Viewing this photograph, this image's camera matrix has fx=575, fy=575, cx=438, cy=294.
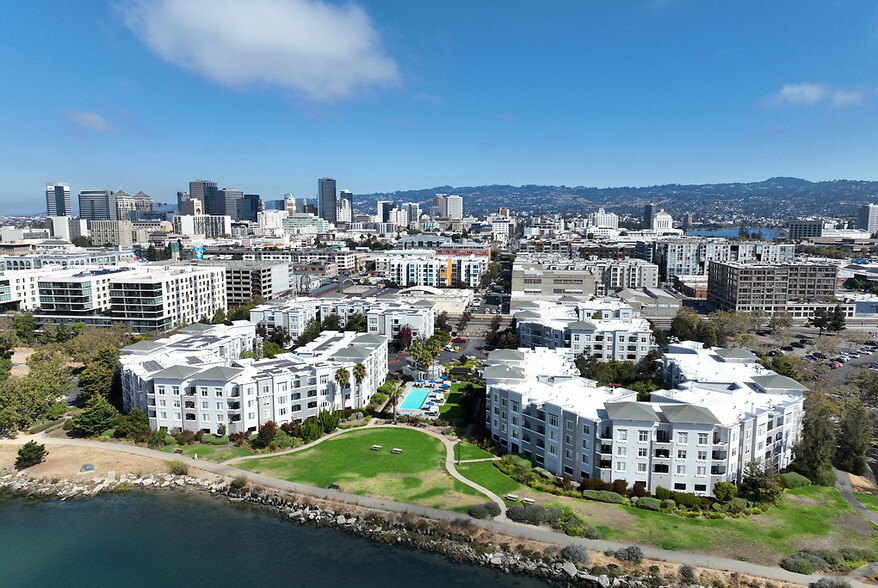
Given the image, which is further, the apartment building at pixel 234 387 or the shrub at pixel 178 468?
the apartment building at pixel 234 387

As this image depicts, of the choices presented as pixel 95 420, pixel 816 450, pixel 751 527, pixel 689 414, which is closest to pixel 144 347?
pixel 95 420

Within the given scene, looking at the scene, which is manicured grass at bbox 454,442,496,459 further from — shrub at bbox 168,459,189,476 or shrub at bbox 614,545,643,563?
shrub at bbox 168,459,189,476

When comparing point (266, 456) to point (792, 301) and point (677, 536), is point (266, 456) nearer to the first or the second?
point (677, 536)

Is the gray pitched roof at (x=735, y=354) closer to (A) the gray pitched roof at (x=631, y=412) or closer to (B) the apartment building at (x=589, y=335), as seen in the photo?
(B) the apartment building at (x=589, y=335)

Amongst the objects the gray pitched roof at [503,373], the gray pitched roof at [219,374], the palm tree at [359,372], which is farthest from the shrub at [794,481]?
the gray pitched roof at [219,374]

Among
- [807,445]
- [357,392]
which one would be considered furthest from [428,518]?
[807,445]

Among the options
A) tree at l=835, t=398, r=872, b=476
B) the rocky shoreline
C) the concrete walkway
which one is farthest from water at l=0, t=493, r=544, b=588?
tree at l=835, t=398, r=872, b=476
